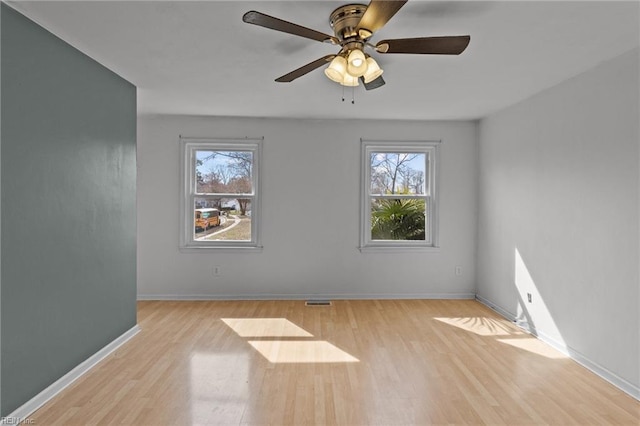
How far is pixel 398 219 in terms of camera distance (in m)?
5.19

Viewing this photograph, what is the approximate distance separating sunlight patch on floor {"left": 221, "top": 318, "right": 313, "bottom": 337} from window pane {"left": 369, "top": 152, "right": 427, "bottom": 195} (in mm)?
2166

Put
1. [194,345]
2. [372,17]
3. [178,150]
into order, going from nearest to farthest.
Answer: [372,17] → [194,345] → [178,150]

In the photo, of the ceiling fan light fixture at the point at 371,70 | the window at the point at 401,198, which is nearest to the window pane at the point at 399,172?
the window at the point at 401,198

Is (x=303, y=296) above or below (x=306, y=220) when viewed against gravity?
below

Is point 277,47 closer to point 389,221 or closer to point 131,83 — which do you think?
point 131,83

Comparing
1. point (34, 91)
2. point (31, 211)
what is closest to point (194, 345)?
point (31, 211)

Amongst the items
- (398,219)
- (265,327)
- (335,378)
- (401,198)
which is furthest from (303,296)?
(335,378)

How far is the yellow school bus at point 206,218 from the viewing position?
5.05 meters

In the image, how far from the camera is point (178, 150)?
16.1 ft

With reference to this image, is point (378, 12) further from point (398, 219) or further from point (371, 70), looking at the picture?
point (398, 219)

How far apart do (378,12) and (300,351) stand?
2626mm

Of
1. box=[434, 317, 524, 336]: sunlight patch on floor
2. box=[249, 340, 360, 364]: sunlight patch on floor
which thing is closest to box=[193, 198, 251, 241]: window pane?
box=[249, 340, 360, 364]: sunlight patch on floor

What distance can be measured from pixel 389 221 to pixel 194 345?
9.63 feet

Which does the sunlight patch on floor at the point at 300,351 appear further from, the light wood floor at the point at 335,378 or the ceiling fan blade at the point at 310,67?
the ceiling fan blade at the point at 310,67
